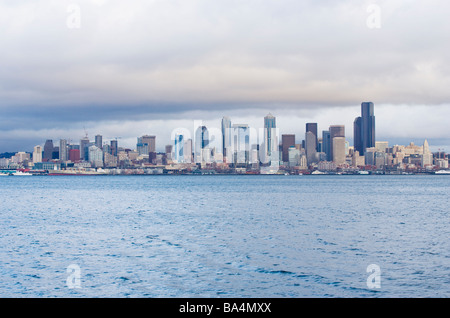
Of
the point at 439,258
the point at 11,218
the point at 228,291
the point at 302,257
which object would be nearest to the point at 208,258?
the point at 302,257

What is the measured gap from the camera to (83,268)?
3484 cm

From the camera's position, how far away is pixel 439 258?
37.5m

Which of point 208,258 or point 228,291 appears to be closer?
point 228,291
